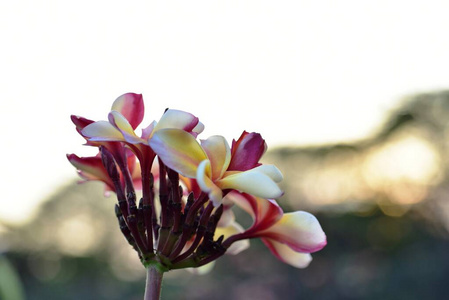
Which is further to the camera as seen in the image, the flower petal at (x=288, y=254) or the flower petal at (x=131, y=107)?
the flower petal at (x=288, y=254)

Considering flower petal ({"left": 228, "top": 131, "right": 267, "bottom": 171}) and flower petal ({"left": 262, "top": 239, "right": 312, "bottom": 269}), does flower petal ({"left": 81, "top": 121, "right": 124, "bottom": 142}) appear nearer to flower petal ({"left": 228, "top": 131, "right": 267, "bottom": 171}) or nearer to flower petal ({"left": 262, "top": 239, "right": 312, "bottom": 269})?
flower petal ({"left": 228, "top": 131, "right": 267, "bottom": 171})

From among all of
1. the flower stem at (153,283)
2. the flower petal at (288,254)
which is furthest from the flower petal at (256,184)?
the flower petal at (288,254)

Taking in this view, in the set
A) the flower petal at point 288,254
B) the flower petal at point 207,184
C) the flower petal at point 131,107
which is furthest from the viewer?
the flower petal at point 288,254

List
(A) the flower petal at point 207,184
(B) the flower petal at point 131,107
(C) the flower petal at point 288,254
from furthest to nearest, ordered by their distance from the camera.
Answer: (C) the flower petal at point 288,254 < (B) the flower petal at point 131,107 < (A) the flower petal at point 207,184

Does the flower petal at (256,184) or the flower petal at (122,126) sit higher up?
the flower petal at (122,126)

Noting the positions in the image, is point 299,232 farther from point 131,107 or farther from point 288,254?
point 131,107

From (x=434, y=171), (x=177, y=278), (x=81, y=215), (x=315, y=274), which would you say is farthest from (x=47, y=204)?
(x=434, y=171)

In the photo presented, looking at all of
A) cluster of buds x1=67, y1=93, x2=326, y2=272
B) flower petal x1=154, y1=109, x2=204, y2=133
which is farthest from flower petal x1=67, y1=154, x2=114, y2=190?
flower petal x1=154, y1=109, x2=204, y2=133

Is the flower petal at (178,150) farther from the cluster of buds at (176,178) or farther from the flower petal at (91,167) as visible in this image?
the flower petal at (91,167)
